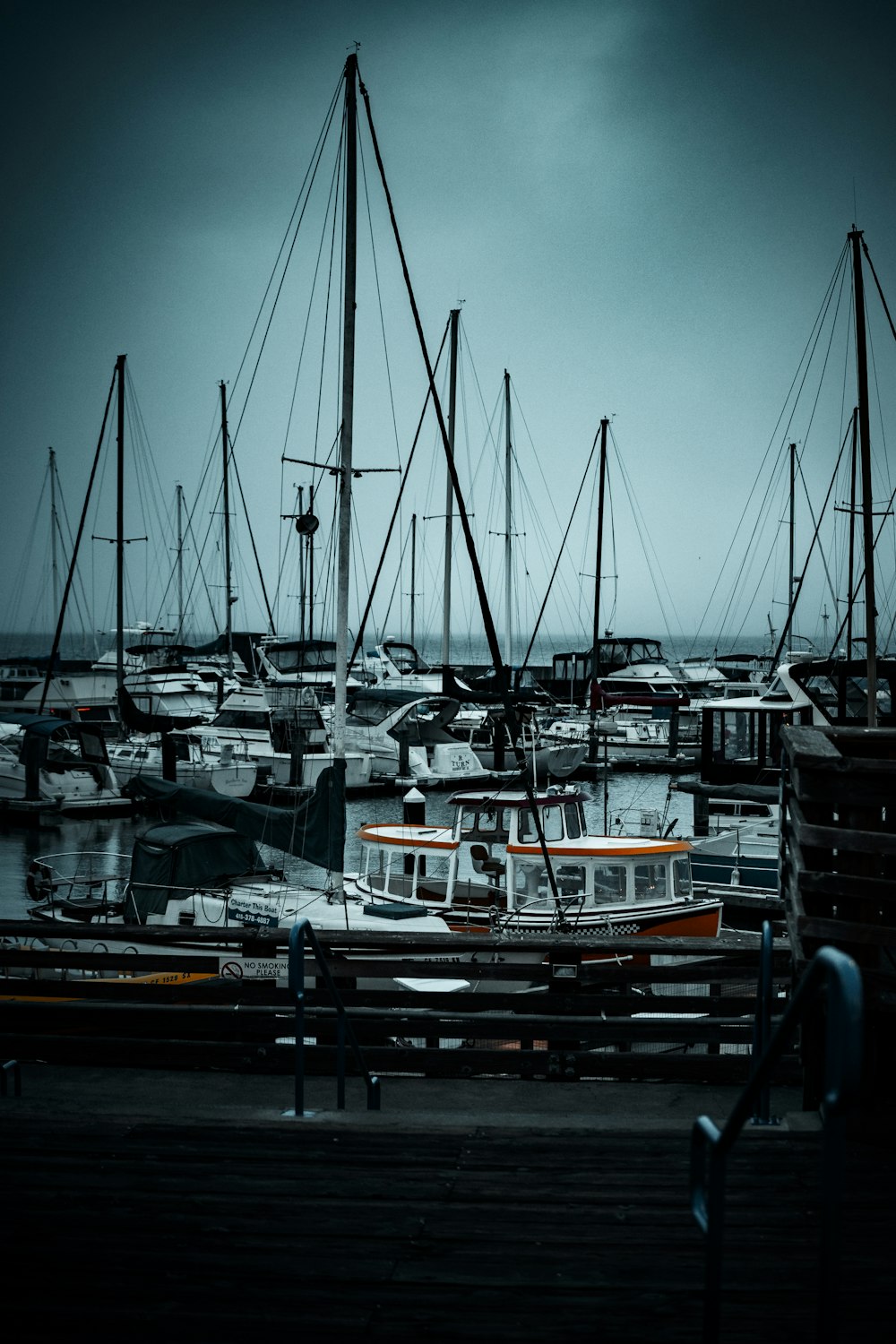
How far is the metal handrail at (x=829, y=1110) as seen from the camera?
2.44 m

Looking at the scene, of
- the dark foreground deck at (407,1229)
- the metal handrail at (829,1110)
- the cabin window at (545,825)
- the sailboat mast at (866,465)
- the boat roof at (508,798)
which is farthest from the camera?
the sailboat mast at (866,465)

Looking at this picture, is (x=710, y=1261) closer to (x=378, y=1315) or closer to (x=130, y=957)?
(x=378, y=1315)

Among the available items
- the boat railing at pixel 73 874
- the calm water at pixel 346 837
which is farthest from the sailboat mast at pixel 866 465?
the boat railing at pixel 73 874

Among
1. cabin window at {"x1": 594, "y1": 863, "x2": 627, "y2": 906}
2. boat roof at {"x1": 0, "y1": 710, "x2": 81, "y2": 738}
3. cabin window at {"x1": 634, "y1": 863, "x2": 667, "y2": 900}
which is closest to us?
cabin window at {"x1": 594, "y1": 863, "x2": 627, "y2": 906}

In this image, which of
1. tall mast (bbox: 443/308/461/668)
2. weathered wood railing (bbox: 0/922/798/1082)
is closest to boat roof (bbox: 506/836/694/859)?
weathered wood railing (bbox: 0/922/798/1082)

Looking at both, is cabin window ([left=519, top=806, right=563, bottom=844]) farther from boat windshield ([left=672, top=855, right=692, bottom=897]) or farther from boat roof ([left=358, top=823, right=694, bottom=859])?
boat windshield ([left=672, top=855, right=692, bottom=897])

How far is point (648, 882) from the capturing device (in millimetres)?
15125

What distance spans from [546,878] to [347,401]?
24.6 ft

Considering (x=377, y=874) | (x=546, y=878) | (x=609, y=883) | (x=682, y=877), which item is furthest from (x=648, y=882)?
(x=377, y=874)

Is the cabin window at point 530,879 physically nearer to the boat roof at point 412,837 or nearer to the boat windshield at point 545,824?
the boat windshield at point 545,824

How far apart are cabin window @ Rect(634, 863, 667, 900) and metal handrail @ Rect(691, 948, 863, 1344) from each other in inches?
482

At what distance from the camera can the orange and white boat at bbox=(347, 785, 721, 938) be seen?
14.3 m

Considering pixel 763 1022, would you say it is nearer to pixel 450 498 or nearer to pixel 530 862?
pixel 530 862

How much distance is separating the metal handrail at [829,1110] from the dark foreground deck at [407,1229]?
0.62 meters
